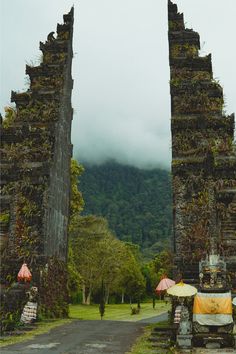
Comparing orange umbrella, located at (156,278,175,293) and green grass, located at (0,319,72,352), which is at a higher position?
orange umbrella, located at (156,278,175,293)

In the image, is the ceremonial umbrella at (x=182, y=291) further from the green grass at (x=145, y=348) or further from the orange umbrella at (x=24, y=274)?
the orange umbrella at (x=24, y=274)

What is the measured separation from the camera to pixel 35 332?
16.9 meters

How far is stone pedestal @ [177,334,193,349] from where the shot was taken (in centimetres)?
1299

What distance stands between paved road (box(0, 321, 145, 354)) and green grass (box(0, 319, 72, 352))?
Result: 0.37 meters

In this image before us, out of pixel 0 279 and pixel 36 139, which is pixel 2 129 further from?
pixel 0 279

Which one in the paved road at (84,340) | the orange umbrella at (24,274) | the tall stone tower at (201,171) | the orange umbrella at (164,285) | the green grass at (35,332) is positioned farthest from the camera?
the orange umbrella at (24,274)

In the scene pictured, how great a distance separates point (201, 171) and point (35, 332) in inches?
343

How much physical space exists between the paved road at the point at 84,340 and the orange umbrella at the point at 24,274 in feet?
8.22

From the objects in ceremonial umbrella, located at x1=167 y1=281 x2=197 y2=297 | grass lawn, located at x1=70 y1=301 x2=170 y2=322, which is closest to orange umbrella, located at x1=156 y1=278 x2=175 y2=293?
ceremonial umbrella, located at x1=167 y1=281 x2=197 y2=297

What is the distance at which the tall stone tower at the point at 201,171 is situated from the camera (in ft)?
58.0

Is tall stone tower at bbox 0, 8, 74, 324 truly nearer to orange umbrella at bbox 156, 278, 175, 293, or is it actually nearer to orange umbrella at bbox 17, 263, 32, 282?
orange umbrella at bbox 17, 263, 32, 282

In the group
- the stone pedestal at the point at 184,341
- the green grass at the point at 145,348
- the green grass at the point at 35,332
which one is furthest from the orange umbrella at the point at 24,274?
the stone pedestal at the point at 184,341

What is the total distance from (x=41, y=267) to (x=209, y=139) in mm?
9060

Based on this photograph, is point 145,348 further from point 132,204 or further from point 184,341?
point 132,204
